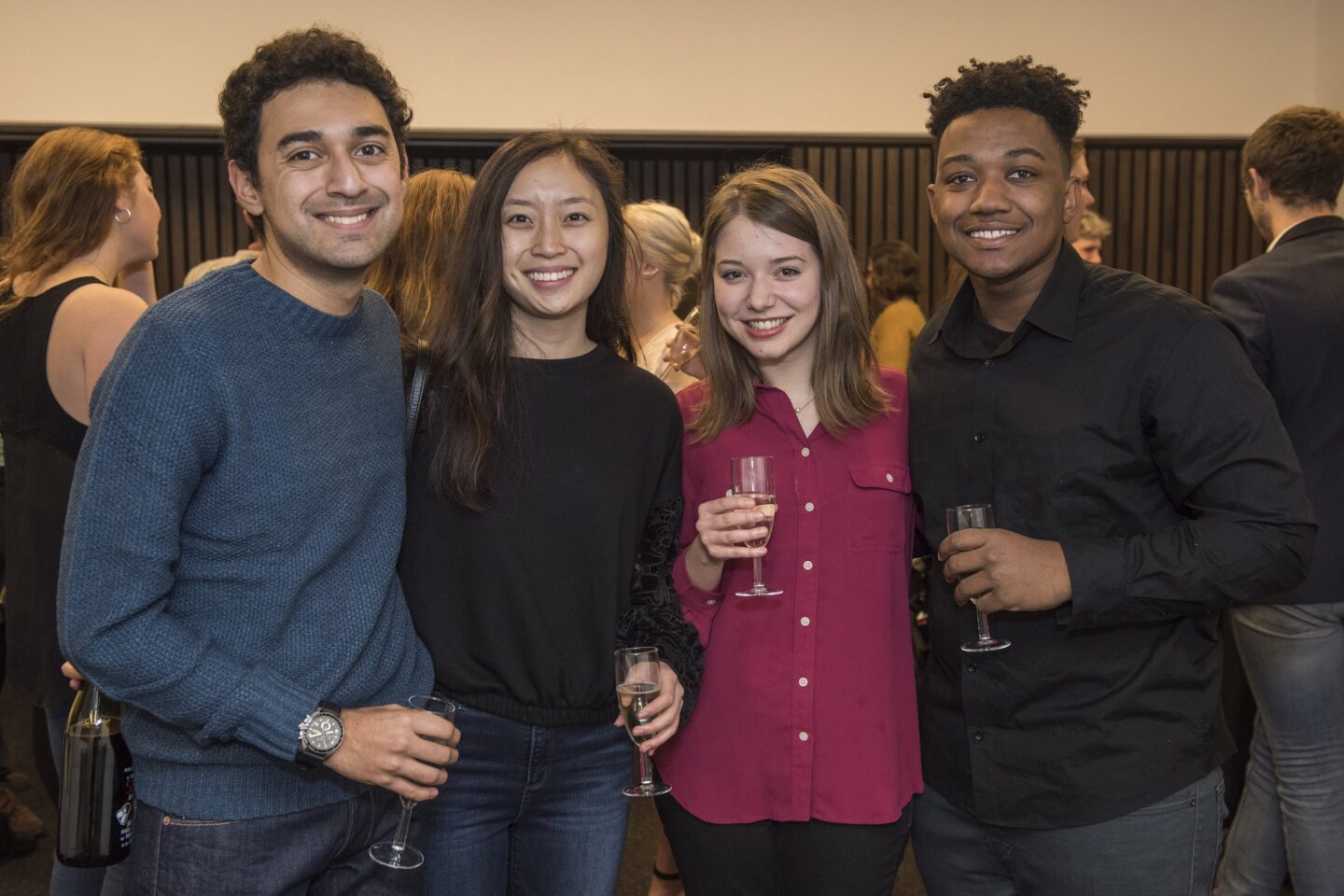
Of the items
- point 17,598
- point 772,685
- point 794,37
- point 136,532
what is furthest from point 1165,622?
point 794,37

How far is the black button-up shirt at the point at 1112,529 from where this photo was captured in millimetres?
1869

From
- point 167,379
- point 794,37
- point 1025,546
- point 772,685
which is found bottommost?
point 772,685

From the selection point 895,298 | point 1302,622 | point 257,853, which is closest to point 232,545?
point 257,853

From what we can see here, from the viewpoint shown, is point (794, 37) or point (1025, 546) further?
point (794, 37)

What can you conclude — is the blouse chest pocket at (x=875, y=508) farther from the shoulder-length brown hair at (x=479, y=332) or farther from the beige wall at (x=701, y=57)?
the beige wall at (x=701, y=57)

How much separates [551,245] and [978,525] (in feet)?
2.84

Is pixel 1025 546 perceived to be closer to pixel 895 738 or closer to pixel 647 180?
pixel 895 738

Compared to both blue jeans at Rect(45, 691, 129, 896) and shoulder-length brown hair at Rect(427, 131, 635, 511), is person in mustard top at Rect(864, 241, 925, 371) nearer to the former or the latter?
shoulder-length brown hair at Rect(427, 131, 635, 511)

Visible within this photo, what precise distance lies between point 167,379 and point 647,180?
575cm

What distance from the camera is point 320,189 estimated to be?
180 cm

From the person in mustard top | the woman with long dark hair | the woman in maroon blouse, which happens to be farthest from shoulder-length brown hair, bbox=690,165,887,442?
the person in mustard top

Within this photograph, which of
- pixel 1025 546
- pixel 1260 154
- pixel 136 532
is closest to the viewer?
pixel 136 532

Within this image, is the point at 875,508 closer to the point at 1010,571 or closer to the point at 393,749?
the point at 1010,571

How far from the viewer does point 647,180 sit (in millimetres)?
7105
